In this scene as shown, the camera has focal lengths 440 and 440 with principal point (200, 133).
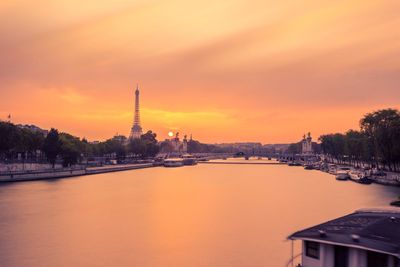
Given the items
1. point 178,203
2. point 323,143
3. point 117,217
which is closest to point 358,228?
point 117,217

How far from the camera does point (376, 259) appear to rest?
11.3 meters

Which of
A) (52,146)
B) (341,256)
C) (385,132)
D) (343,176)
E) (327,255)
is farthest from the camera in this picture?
(52,146)

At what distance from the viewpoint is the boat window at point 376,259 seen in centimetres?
1129

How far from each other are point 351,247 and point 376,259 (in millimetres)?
704

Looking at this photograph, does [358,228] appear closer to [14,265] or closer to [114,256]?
[114,256]

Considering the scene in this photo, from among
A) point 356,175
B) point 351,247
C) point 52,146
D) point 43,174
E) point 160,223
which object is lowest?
point 160,223

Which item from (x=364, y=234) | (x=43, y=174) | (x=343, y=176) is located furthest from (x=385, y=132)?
(x=364, y=234)

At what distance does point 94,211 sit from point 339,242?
28224 millimetres

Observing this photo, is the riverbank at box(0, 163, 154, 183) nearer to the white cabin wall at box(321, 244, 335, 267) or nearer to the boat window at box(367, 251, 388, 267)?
the white cabin wall at box(321, 244, 335, 267)

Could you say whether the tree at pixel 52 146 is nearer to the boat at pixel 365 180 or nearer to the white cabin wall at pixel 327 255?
the boat at pixel 365 180

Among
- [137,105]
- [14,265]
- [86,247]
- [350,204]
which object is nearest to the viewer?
[14,265]

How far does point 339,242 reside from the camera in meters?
11.4

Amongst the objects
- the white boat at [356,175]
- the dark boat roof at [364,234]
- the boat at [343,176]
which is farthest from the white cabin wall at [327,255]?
the boat at [343,176]

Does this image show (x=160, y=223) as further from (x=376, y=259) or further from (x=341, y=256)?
(x=376, y=259)
